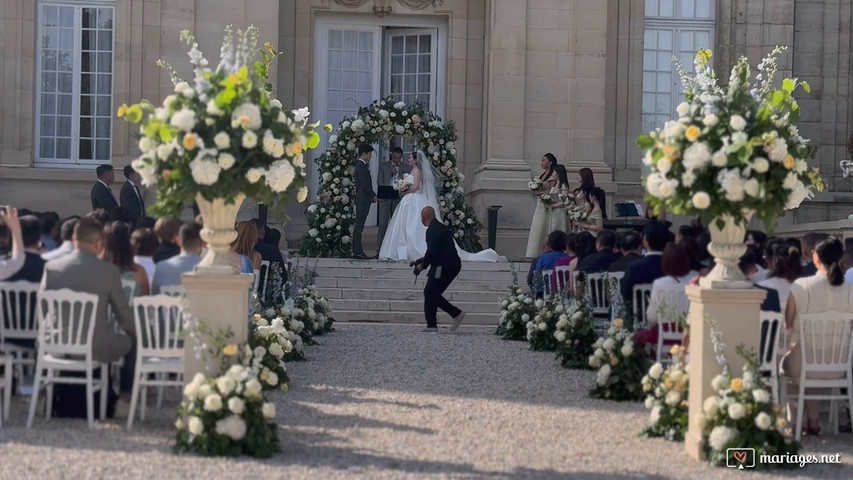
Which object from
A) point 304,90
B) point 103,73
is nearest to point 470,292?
point 304,90

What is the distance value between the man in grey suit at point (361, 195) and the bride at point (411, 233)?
370 mm

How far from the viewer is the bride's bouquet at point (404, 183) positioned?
714 inches

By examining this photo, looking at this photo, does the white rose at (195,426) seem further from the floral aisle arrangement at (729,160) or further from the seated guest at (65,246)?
the floral aisle arrangement at (729,160)

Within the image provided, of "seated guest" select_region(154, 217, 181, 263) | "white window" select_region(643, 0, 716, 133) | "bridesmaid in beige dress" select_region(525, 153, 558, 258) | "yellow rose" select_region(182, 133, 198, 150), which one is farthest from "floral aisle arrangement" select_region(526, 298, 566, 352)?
"white window" select_region(643, 0, 716, 133)

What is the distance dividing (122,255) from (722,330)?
155 inches

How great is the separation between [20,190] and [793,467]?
15.2 metres

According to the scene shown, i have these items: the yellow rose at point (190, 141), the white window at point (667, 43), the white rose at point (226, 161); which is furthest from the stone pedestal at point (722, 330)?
the white window at point (667, 43)

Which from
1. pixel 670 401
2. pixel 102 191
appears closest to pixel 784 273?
pixel 670 401

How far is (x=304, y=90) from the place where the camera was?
68.2 feet

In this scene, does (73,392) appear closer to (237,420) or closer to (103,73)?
(237,420)

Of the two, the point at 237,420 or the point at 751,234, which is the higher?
the point at 751,234

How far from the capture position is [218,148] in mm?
7387

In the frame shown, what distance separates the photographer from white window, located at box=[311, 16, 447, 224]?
829 inches

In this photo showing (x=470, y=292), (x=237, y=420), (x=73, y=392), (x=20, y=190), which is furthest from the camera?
(x=20, y=190)
